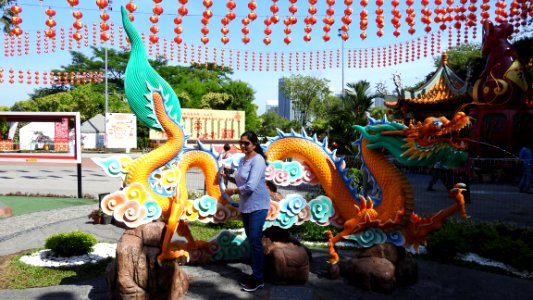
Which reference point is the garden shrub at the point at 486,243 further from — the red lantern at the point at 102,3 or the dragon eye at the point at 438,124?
the red lantern at the point at 102,3

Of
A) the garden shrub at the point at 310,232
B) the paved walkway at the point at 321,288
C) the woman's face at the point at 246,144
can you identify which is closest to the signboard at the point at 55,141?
the paved walkway at the point at 321,288

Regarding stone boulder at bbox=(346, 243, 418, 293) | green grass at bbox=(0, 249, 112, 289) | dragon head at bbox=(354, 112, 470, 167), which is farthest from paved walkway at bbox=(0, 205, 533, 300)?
dragon head at bbox=(354, 112, 470, 167)

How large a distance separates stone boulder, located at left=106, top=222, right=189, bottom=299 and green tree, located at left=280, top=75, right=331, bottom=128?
106 feet

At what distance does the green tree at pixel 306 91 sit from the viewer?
119 feet

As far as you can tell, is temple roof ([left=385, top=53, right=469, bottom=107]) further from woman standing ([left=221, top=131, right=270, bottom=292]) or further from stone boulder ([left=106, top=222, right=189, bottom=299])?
stone boulder ([left=106, top=222, right=189, bottom=299])

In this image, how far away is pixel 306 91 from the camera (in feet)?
119

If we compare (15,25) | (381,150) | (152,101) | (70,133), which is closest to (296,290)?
(381,150)

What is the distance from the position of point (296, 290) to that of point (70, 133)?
29.1 feet

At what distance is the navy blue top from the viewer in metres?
4.04

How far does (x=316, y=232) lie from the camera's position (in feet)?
22.5

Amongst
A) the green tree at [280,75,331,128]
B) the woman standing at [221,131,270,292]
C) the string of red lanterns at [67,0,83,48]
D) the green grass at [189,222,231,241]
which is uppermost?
the green tree at [280,75,331,128]

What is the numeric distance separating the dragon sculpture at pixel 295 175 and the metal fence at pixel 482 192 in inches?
158

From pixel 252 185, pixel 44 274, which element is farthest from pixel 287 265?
pixel 44 274

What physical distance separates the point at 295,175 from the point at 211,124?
58.7 ft
